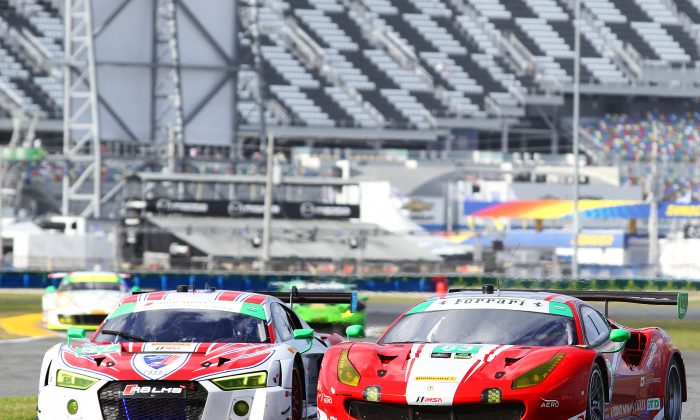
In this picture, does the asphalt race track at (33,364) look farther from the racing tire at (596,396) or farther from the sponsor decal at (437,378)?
the sponsor decal at (437,378)

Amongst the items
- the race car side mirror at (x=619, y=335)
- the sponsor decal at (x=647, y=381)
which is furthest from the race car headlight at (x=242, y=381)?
the sponsor decal at (x=647, y=381)

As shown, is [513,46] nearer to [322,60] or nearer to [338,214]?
[322,60]

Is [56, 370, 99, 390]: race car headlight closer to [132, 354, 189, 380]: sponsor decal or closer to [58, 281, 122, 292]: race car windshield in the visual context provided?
[132, 354, 189, 380]: sponsor decal

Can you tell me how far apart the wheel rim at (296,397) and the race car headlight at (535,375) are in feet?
6.38

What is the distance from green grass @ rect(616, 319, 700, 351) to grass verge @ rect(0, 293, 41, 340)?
1171 centimetres

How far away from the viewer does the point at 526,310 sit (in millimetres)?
9344

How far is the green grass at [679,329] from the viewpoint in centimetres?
2330

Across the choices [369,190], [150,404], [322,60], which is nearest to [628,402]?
[150,404]

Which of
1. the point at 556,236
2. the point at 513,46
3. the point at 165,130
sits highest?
the point at 513,46

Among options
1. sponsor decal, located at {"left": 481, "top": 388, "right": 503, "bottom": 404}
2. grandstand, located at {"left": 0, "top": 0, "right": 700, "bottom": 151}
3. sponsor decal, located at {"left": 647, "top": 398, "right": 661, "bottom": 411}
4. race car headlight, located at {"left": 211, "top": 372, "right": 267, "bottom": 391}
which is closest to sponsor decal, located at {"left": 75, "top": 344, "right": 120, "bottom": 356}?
race car headlight, located at {"left": 211, "top": 372, "right": 267, "bottom": 391}

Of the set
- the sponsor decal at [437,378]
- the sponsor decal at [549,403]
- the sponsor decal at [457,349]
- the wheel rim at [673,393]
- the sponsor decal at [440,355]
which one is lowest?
the wheel rim at [673,393]

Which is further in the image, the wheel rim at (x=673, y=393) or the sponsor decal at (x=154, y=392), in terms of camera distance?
the wheel rim at (x=673, y=393)

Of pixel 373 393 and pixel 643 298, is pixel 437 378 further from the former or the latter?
pixel 643 298

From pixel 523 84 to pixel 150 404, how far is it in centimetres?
7481
